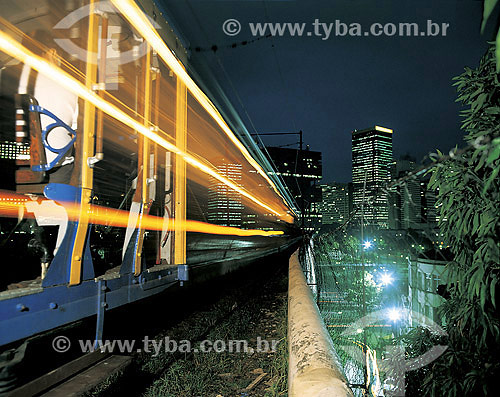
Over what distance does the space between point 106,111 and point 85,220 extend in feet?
3.76

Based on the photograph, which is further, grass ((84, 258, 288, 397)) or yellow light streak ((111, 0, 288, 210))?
grass ((84, 258, 288, 397))

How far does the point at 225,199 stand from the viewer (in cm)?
986

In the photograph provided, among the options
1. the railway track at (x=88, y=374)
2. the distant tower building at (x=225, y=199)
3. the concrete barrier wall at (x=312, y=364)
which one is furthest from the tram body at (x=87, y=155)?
the distant tower building at (x=225, y=199)

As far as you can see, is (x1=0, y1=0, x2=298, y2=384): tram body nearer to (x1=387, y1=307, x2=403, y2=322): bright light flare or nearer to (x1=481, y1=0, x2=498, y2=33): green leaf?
(x1=481, y1=0, x2=498, y2=33): green leaf

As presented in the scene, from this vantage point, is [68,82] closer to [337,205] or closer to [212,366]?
[212,366]

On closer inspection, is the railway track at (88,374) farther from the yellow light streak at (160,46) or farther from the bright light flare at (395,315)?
the bright light flare at (395,315)

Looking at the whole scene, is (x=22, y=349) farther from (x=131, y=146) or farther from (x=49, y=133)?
(x=131, y=146)

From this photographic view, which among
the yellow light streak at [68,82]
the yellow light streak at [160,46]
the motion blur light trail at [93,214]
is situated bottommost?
the motion blur light trail at [93,214]

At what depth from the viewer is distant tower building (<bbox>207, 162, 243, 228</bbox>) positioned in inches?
348

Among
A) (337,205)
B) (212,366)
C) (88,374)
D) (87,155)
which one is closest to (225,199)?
(337,205)

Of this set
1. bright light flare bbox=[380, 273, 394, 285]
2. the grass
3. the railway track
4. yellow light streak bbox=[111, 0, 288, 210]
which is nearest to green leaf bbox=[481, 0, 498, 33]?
the railway track

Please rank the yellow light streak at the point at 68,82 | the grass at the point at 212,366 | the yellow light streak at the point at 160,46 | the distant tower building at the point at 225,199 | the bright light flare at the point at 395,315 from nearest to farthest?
the yellow light streak at the point at 68,82 < the yellow light streak at the point at 160,46 < the grass at the point at 212,366 < the distant tower building at the point at 225,199 < the bright light flare at the point at 395,315

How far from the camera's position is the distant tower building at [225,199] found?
8845 mm

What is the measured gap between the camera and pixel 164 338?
5.32 meters
